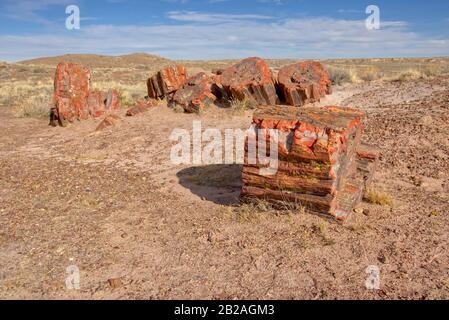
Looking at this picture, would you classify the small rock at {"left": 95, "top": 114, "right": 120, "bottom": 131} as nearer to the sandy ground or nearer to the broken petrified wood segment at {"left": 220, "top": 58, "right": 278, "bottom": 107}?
the sandy ground

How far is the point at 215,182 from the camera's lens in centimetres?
674

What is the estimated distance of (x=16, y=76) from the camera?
31.3 metres

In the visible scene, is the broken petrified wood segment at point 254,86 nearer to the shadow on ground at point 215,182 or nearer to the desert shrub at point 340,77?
the shadow on ground at point 215,182

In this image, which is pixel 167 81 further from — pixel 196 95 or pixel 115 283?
pixel 115 283

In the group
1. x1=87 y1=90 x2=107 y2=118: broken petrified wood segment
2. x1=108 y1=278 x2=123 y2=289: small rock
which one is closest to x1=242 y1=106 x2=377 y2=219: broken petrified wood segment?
x1=108 y1=278 x2=123 y2=289: small rock

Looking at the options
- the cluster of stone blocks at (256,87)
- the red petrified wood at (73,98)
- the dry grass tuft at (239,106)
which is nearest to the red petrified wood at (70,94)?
the red petrified wood at (73,98)

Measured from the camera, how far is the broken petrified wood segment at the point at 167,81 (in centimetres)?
1270

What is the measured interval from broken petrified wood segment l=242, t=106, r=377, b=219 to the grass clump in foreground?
302mm

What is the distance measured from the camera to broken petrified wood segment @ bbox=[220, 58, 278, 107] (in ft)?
36.0

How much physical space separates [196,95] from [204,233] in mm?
7313

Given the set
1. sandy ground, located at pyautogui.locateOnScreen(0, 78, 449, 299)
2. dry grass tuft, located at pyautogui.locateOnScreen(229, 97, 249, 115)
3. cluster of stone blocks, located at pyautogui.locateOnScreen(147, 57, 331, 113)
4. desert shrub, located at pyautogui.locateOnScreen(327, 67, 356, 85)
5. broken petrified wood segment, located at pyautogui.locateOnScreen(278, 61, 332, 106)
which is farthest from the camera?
desert shrub, located at pyautogui.locateOnScreen(327, 67, 356, 85)

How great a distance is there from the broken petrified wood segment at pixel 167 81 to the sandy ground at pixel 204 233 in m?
4.60
